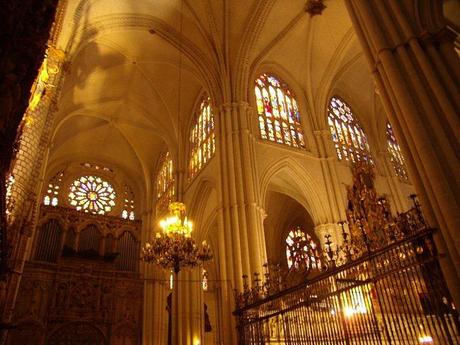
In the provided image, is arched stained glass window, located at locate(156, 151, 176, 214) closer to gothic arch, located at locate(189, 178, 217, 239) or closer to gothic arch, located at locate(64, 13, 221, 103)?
gothic arch, located at locate(189, 178, 217, 239)

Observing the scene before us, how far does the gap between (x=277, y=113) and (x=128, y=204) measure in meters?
12.5

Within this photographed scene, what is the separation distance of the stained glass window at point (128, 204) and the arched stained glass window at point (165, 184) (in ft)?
8.51

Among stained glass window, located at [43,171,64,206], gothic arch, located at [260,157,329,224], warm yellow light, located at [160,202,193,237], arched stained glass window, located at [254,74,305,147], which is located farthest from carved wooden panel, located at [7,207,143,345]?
arched stained glass window, located at [254,74,305,147]

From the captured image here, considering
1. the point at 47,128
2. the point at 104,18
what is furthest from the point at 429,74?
the point at 104,18

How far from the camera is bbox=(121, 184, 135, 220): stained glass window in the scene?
82.7 ft

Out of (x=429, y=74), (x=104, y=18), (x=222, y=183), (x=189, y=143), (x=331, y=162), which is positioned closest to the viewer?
(x=429, y=74)

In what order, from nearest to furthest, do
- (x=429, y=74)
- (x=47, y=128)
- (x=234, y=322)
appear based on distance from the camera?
(x=429, y=74) < (x=234, y=322) < (x=47, y=128)

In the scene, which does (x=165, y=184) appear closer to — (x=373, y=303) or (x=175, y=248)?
(x=175, y=248)

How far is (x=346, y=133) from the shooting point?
67.6ft

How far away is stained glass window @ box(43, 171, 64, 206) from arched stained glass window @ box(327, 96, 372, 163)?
16.5m

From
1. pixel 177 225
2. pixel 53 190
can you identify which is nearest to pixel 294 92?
pixel 177 225

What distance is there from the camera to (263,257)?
13055mm

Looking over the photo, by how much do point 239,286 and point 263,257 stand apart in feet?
4.61

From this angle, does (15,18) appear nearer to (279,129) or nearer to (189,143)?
(279,129)
